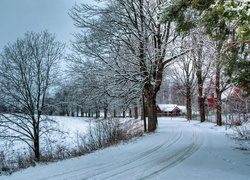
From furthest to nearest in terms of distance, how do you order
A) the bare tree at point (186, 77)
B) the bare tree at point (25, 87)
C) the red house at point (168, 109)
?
the red house at point (168, 109)
the bare tree at point (186, 77)
the bare tree at point (25, 87)

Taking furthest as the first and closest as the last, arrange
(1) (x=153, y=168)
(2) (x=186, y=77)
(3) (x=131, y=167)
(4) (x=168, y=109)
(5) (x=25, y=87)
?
(4) (x=168, y=109) < (2) (x=186, y=77) < (5) (x=25, y=87) < (3) (x=131, y=167) < (1) (x=153, y=168)

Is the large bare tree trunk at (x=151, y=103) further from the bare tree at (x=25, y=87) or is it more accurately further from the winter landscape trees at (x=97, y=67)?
the bare tree at (x=25, y=87)

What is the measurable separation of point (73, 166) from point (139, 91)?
9.71 m

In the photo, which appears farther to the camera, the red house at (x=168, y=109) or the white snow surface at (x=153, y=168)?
the red house at (x=168, y=109)

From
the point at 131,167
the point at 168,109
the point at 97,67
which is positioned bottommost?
the point at 168,109

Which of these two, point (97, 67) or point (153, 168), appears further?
point (97, 67)

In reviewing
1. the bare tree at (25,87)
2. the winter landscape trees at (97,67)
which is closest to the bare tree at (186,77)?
the winter landscape trees at (97,67)

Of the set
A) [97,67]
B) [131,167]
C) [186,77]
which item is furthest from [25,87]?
[186,77]

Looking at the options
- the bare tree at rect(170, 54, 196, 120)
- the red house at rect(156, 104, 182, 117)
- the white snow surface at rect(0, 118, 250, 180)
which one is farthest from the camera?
the red house at rect(156, 104, 182, 117)

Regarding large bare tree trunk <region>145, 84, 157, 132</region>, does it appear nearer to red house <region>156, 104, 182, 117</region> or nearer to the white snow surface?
the white snow surface

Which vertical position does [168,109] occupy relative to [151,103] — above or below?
below

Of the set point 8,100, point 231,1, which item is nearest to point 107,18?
point 8,100

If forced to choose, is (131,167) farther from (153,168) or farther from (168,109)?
(168,109)

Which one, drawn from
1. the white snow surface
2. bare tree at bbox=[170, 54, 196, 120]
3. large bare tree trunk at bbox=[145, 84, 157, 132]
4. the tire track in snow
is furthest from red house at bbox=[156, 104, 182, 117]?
the tire track in snow
